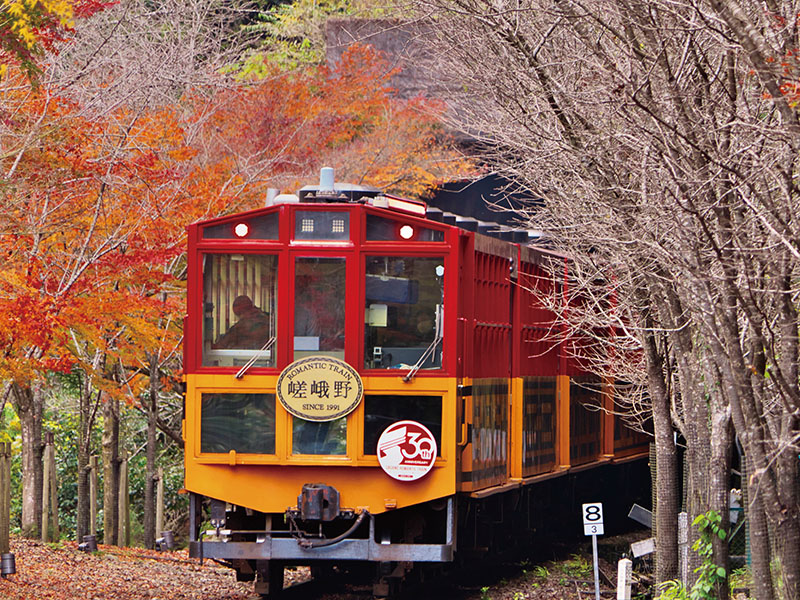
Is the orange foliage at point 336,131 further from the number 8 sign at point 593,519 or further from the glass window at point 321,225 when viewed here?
the number 8 sign at point 593,519

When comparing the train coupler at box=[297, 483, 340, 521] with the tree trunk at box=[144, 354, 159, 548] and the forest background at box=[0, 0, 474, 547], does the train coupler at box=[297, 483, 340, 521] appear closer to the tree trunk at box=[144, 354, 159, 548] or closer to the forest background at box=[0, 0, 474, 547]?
the forest background at box=[0, 0, 474, 547]

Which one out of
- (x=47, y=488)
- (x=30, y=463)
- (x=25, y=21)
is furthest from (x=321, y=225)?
(x=47, y=488)

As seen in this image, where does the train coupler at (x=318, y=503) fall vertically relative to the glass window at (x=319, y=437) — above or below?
below

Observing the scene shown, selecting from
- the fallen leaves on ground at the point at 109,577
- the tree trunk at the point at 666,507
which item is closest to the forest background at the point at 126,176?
the fallen leaves on ground at the point at 109,577

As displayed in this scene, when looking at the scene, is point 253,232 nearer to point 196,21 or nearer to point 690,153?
point 690,153

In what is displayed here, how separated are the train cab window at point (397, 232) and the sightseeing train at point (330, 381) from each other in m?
0.01

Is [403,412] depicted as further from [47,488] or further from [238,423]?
[47,488]

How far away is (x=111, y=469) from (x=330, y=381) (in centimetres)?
922

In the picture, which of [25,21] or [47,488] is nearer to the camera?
[25,21]

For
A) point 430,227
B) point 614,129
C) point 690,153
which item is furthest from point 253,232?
point 690,153

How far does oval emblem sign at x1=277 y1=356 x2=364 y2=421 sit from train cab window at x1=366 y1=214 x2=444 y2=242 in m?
1.15

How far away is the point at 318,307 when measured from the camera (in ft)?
34.8

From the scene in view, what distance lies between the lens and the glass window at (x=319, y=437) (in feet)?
34.4

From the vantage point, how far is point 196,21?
765 inches
